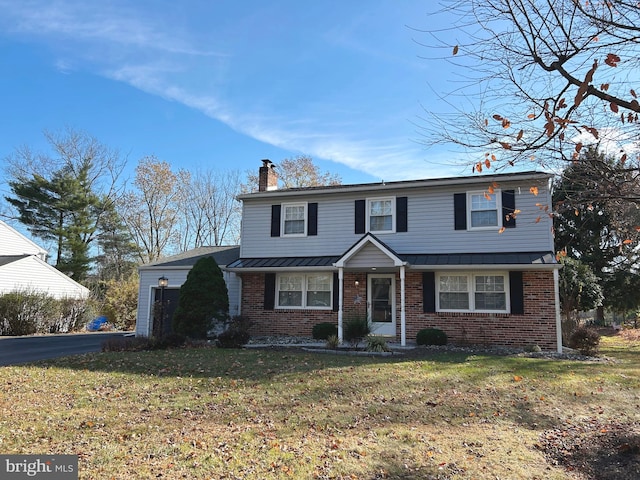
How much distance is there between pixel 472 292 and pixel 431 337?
6.84 ft

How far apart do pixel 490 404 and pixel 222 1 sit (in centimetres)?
906

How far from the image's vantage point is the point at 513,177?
1328cm

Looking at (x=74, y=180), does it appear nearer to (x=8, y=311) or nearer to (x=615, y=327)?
(x=8, y=311)

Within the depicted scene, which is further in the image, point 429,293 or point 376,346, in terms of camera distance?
point 429,293

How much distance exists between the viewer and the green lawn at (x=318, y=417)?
4.18 meters

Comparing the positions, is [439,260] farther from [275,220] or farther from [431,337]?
[275,220]

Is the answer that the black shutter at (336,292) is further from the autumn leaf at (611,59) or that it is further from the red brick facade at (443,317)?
the autumn leaf at (611,59)

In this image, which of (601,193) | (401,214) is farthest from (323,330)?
(601,193)

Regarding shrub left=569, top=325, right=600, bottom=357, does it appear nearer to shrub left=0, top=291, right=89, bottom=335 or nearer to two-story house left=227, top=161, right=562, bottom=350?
two-story house left=227, top=161, right=562, bottom=350

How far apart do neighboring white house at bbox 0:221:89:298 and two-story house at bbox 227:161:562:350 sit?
13.3 meters

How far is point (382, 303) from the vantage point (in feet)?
48.2

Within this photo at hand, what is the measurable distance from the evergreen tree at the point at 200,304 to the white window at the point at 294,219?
3486 mm

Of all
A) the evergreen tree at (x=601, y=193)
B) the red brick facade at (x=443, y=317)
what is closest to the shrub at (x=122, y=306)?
the red brick facade at (x=443, y=317)

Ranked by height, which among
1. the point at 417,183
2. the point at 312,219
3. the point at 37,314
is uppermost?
the point at 417,183
